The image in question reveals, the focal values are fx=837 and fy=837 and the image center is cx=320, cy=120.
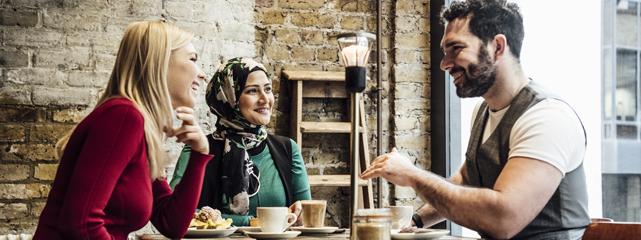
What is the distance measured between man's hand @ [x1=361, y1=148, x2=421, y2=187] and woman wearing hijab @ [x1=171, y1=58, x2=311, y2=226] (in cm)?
128

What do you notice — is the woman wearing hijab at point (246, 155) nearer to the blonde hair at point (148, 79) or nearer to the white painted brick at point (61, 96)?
the white painted brick at point (61, 96)

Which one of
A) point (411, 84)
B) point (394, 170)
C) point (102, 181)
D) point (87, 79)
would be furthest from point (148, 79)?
point (411, 84)

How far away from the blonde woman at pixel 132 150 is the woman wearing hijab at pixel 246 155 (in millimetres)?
1108

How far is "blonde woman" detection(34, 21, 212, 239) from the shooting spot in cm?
194

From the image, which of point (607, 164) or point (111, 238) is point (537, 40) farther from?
point (111, 238)

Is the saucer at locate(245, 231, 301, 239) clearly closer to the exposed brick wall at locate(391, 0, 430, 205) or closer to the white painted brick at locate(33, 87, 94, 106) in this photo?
the white painted brick at locate(33, 87, 94, 106)

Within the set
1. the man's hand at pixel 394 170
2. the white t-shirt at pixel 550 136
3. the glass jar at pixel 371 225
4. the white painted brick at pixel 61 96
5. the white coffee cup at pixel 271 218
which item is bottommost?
the white coffee cup at pixel 271 218

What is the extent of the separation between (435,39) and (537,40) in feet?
2.59

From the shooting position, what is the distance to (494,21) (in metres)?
2.55

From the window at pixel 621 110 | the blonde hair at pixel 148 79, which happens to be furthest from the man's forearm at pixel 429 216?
the window at pixel 621 110

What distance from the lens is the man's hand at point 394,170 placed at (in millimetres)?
2285

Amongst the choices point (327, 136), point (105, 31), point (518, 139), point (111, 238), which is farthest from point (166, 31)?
point (327, 136)

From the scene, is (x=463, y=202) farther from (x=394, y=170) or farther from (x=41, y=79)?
(x=41, y=79)

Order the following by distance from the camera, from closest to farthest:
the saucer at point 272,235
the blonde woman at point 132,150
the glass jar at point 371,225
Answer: the glass jar at point 371,225
the blonde woman at point 132,150
the saucer at point 272,235
